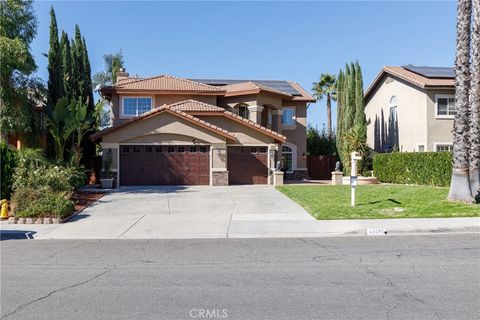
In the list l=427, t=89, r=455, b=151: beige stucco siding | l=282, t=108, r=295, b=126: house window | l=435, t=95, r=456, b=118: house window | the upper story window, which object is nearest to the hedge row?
l=427, t=89, r=455, b=151: beige stucco siding

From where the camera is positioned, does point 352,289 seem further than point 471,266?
No

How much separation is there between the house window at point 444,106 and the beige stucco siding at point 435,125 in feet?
0.71

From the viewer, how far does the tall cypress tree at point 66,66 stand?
26328 millimetres

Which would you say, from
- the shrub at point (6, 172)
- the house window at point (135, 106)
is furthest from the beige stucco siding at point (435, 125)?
the shrub at point (6, 172)

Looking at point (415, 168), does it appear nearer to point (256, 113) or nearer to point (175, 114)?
point (256, 113)

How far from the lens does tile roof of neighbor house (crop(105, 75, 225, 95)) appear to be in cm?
2792

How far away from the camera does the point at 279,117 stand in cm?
3070

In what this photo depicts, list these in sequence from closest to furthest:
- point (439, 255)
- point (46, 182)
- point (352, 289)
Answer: point (352, 289), point (439, 255), point (46, 182)

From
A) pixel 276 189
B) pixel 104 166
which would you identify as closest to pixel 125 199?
pixel 104 166

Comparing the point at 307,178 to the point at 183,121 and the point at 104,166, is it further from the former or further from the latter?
the point at 104,166

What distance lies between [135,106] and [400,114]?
57.8ft

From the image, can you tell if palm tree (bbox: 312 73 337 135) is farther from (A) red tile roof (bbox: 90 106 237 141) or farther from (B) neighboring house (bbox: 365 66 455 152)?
(A) red tile roof (bbox: 90 106 237 141)

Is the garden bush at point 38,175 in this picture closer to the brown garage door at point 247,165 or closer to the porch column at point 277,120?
the brown garage door at point 247,165

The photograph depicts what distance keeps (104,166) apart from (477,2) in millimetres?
18825
